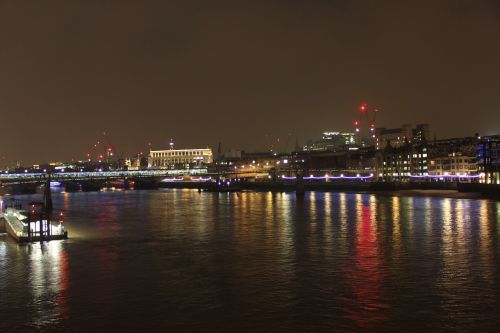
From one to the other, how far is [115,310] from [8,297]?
3.03m

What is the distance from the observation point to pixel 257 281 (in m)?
15.1

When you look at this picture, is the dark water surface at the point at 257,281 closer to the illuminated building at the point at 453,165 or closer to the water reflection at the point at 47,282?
the water reflection at the point at 47,282

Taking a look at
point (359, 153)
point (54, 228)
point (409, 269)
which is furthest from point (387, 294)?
Answer: point (359, 153)

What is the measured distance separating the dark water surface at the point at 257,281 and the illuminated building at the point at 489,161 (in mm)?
36329

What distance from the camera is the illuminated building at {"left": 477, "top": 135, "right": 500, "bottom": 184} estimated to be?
60.5 meters

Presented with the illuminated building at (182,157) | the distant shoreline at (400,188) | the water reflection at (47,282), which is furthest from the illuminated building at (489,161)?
the illuminated building at (182,157)

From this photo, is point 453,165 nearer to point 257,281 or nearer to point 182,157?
point 257,281

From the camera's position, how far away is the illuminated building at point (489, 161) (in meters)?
60.5

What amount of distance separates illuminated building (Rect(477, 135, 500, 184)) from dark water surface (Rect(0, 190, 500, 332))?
3633 centimetres

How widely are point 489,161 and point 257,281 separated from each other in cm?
5509

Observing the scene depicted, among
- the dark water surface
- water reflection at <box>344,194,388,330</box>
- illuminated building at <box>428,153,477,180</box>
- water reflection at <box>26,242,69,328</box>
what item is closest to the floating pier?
the dark water surface

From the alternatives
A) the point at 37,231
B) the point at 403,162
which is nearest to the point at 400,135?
the point at 403,162

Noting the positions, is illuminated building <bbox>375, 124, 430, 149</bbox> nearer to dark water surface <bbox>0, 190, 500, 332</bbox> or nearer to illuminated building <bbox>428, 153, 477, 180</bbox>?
illuminated building <bbox>428, 153, 477, 180</bbox>

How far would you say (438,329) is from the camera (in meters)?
10.8
